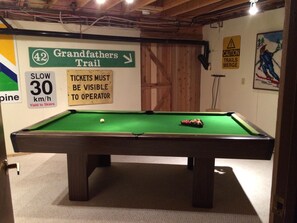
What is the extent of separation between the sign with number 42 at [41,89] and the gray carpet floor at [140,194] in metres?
1.00

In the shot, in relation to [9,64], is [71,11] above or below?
above

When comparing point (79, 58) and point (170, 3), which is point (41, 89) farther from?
point (170, 3)

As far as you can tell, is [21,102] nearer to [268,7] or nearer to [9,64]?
[9,64]

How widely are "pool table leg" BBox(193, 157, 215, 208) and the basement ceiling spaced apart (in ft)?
7.64

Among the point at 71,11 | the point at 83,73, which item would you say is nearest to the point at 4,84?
the point at 83,73

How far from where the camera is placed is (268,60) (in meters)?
4.24

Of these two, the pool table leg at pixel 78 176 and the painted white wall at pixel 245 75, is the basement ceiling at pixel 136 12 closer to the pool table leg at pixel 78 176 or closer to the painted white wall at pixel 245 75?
the painted white wall at pixel 245 75

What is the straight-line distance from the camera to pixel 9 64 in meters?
4.09

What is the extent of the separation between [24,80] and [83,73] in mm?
981

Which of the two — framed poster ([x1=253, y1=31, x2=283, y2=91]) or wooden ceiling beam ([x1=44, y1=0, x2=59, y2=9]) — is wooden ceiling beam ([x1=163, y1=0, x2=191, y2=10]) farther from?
wooden ceiling beam ([x1=44, y1=0, x2=59, y2=9])

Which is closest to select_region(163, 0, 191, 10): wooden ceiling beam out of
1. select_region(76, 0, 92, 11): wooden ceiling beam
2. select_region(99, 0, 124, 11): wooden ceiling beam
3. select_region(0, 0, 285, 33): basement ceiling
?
select_region(0, 0, 285, 33): basement ceiling

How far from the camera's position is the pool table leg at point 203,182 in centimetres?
265

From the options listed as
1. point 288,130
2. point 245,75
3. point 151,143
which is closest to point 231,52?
point 245,75

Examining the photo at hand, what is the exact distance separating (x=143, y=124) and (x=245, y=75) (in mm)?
2673
